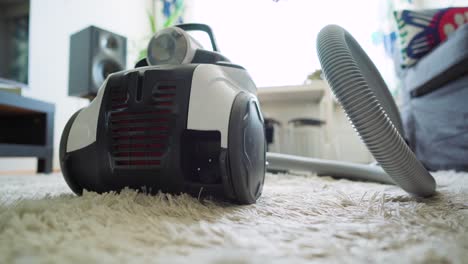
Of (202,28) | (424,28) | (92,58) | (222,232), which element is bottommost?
(222,232)

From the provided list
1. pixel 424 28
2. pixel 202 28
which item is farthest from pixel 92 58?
pixel 424 28

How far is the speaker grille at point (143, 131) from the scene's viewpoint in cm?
43

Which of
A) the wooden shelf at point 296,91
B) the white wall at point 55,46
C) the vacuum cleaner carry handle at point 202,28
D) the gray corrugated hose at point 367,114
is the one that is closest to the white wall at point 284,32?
the wooden shelf at point 296,91

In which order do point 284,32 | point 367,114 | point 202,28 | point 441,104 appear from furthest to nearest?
point 284,32, point 441,104, point 202,28, point 367,114

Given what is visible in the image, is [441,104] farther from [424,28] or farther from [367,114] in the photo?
[367,114]

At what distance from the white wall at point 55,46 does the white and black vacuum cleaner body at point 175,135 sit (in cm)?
166

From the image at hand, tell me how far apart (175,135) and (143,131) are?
0.05 meters

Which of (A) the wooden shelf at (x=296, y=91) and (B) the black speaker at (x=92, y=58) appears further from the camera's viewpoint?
(A) the wooden shelf at (x=296, y=91)

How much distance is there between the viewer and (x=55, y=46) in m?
2.03

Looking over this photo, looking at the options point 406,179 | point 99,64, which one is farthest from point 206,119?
point 99,64

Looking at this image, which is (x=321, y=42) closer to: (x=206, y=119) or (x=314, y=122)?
(x=206, y=119)

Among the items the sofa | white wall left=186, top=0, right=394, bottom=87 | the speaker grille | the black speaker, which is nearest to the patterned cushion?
the sofa

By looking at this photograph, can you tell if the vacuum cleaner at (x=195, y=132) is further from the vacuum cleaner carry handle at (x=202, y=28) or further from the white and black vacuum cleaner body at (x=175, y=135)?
the vacuum cleaner carry handle at (x=202, y=28)

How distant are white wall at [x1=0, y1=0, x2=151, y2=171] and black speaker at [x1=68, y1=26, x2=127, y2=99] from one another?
443 mm
